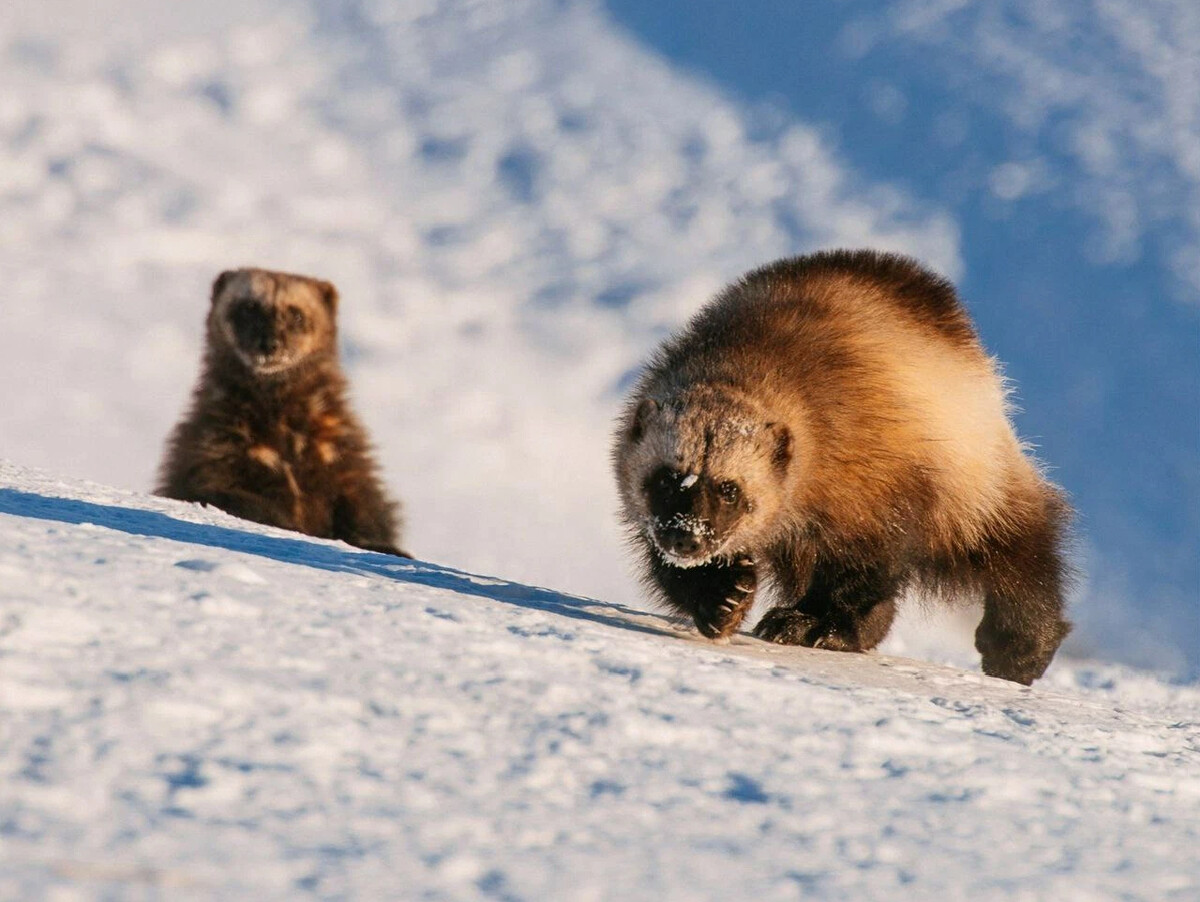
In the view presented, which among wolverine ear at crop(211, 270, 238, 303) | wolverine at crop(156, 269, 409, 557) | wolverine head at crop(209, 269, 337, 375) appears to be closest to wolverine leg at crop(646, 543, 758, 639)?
wolverine at crop(156, 269, 409, 557)

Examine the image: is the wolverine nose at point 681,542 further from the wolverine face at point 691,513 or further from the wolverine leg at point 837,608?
the wolverine leg at point 837,608

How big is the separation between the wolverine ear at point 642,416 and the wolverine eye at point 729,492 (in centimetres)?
31

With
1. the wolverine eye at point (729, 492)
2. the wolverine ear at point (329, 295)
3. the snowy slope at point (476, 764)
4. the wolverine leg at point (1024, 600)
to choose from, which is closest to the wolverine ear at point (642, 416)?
the wolverine eye at point (729, 492)

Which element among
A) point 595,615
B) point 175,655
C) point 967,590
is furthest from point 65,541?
point 967,590

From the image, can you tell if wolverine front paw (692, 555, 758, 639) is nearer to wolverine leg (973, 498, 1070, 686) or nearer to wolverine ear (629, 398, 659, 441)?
wolverine ear (629, 398, 659, 441)

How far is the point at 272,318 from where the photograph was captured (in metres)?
6.41

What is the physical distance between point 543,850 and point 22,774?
0.64m

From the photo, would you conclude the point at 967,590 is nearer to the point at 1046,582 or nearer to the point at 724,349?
the point at 1046,582

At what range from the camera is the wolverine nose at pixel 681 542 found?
12.2 ft

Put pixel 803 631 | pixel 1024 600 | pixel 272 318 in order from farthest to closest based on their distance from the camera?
pixel 272 318, pixel 1024 600, pixel 803 631

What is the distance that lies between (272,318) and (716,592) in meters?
3.35

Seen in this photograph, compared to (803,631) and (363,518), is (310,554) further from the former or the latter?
(363,518)

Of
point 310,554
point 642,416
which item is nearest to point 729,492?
point 642,416

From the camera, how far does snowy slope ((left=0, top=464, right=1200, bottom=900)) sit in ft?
5.33
